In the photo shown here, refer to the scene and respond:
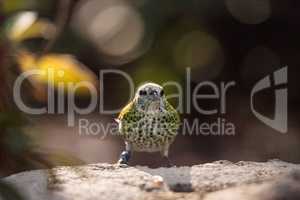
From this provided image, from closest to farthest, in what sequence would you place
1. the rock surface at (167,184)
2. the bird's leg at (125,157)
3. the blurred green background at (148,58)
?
the blurred green background at (148,58) < the rock surface at (167,184) < the bird's leg at (125,157)

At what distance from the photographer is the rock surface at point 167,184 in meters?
1.50

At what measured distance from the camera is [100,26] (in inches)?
86.7

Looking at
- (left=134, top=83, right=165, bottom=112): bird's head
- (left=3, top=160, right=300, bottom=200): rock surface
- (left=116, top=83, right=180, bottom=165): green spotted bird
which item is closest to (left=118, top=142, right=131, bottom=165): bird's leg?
(left=116, top=83, right=180, bottom=165): green spotted bird

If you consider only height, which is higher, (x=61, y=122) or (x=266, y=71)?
(x=266, y=71)

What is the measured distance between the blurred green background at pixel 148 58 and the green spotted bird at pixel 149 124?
16 cm

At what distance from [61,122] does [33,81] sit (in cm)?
312

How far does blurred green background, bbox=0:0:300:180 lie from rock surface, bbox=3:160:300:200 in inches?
4.9

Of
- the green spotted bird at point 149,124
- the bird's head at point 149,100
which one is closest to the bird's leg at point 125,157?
the green spotted bird at point 149,124

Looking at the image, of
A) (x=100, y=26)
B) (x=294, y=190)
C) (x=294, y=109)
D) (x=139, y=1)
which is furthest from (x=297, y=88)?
(x=294, y=190)

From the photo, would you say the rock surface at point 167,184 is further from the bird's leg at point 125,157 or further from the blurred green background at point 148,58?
the bird's leg at point 125,157

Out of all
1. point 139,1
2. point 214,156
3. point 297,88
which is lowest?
point 214,156

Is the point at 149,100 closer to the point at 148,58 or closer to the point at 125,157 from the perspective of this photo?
the point at 125,157

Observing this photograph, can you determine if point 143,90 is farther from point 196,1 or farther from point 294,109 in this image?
point 294,109

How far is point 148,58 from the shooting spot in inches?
75.4
